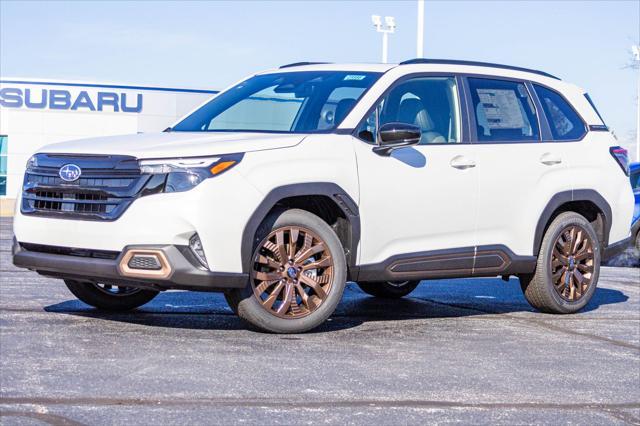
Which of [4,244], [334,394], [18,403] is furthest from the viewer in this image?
[4,244]

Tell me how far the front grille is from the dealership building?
4217cm

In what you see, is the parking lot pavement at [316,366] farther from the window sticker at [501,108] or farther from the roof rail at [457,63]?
the roof rail at [457,63]

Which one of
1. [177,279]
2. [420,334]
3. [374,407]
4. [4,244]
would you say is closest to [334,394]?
[374,407]

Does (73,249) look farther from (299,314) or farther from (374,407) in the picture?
(374,407)

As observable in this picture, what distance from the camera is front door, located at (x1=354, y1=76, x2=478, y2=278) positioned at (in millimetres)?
7984

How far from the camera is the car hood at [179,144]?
7.20 metres

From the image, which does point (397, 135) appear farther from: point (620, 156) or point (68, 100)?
point (68, 100)

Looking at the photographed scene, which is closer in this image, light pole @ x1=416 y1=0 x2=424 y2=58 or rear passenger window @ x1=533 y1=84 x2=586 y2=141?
rear passenger window @ x1=533 y1=84 x2=586 y2=141

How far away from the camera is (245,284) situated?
7297mm

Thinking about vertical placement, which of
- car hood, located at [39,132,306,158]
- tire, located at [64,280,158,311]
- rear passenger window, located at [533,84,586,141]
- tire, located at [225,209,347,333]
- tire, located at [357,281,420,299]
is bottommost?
tire, located at [357,281,420,299]

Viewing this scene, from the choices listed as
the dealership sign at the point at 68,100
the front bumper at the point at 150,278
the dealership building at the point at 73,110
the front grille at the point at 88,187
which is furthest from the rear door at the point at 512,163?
the dealership sign at the point at 68,100

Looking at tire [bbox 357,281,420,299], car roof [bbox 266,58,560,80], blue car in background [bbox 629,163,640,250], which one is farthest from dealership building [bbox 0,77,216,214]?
car roof [bbox 266,58,560,80]

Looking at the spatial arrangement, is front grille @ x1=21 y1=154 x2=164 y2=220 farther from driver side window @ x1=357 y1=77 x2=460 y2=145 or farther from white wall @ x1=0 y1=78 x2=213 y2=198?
white wall @ x1=0 y1=78 x2=213 y2=198

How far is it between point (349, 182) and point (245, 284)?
1.06 metres
